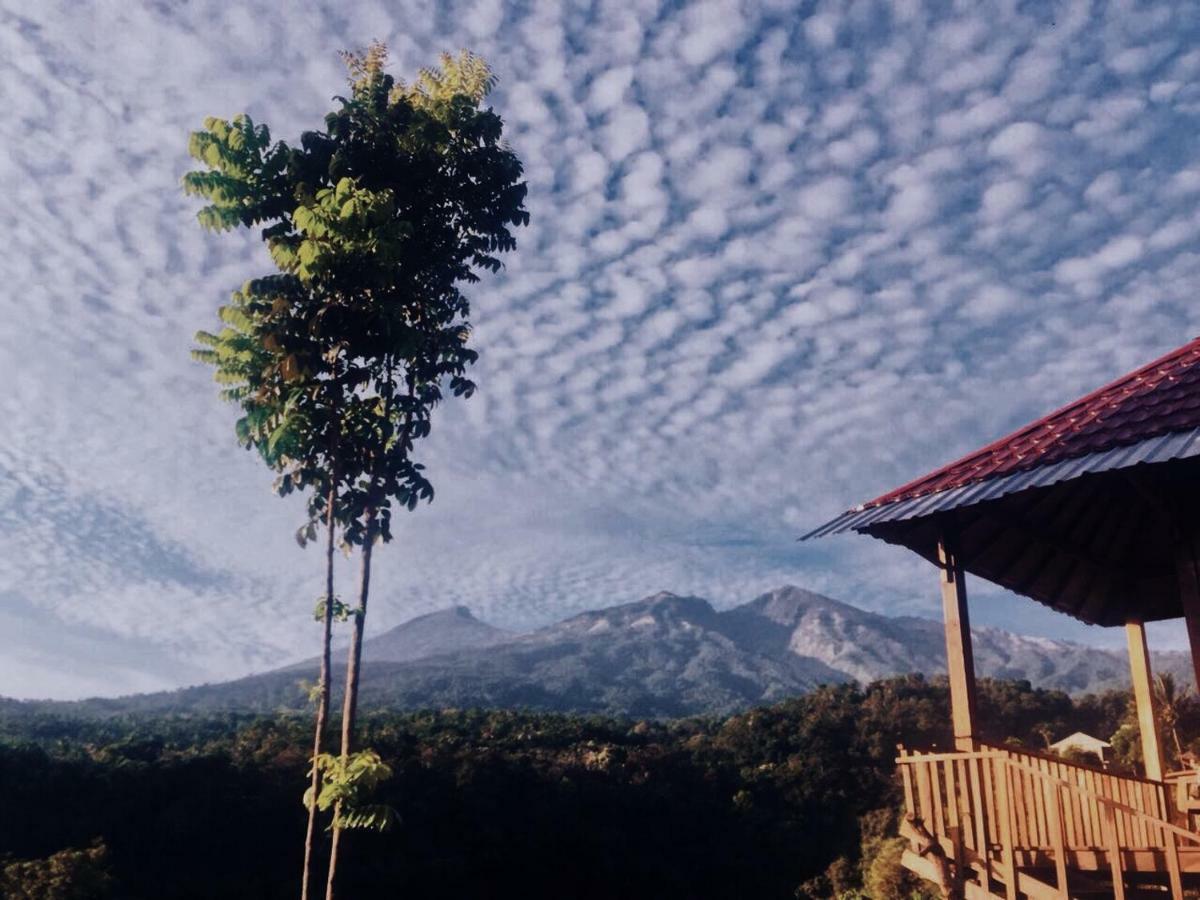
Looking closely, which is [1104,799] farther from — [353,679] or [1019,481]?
[353,679]

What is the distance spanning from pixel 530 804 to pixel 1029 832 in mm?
30342

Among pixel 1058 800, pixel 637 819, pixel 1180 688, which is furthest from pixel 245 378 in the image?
pixel 637 819

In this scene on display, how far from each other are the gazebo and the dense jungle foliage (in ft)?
56.4

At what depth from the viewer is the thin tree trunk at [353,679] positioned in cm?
772

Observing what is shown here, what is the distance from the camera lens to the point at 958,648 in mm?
7078

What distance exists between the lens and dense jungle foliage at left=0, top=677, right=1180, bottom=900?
2764cm

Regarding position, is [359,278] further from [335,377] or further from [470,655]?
[470,655]

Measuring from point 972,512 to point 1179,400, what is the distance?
5.21 ft

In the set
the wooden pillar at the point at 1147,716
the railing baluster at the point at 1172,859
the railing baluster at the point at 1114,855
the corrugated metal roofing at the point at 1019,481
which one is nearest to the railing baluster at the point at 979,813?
the railing baluster at the point at 1114,855

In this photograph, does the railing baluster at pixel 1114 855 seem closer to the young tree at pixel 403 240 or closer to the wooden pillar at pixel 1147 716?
the wooden pillar at pixel 1147 716

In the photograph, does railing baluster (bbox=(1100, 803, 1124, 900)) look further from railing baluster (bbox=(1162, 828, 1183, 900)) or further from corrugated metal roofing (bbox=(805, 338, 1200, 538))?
corrugated metal roofing (bbox=(805, 338, 1200, 538))

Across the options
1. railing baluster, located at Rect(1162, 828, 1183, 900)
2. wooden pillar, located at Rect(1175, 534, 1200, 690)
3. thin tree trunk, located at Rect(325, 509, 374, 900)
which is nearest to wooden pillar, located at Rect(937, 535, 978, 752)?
railing baluster, located at Rect(1162, 828, 1183, 900)

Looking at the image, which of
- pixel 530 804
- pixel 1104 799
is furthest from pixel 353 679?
pixel 530 804

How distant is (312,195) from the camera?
841 centimetres
